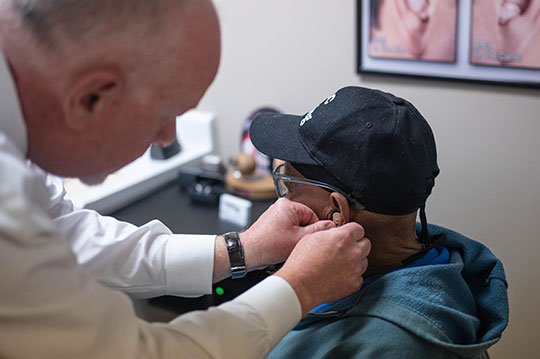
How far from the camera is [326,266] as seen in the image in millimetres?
949

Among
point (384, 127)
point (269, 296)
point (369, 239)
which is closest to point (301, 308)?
point (269, 296)

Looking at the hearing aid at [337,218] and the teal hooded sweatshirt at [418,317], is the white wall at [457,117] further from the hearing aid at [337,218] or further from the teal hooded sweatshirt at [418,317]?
the hearing aid at [337,218]

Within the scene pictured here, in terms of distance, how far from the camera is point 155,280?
1144 mm

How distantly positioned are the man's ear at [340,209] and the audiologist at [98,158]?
6 centimetres

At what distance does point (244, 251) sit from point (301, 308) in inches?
10.8

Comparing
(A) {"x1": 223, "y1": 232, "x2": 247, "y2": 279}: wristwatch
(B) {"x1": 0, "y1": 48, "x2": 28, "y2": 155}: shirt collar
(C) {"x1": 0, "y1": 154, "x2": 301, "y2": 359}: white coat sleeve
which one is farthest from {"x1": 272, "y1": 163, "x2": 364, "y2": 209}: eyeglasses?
(B) {"x1": 0, "y1": 48, "x2": 28, "y2": 155}: shirt collar

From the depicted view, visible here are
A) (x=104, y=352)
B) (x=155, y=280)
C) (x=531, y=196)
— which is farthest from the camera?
(x=531, y=196)

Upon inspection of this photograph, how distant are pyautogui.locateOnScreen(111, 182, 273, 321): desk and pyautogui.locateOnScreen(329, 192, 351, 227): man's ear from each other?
0.46 metres

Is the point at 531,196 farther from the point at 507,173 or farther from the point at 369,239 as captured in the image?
the point at 369,239

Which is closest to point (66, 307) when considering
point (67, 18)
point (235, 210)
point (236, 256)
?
point (67, 18)

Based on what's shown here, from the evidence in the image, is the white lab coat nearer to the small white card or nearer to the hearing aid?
the hearing aid

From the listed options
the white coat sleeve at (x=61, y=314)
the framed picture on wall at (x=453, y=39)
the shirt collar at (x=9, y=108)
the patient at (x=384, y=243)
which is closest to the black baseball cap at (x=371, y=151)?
the patient at (x=384, y=243)

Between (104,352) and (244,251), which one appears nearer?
(104,352)

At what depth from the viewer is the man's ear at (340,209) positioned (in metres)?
1.05
